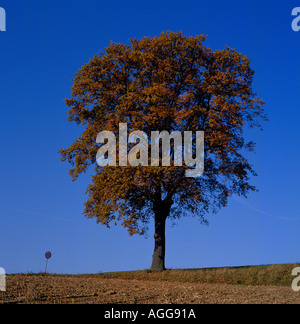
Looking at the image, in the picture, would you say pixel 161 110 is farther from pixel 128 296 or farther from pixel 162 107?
pixel 128 296

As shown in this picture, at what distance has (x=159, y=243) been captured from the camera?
92.0 ft

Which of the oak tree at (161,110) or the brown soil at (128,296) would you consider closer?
the brown soil at (128,296)

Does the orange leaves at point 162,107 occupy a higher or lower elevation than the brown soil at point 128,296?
higher

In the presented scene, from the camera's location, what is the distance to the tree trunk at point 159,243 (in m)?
27.8

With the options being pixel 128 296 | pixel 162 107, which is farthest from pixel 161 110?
pixel 128 296

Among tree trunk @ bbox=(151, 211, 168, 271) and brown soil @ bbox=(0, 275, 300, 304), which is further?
tree trunk @ bbox=(151, 211, 168, 271)

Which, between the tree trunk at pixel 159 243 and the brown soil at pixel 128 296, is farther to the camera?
the tree trunk at pixel 159 243

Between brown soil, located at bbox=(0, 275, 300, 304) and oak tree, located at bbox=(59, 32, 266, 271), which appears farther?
oak tree, located at bbox=(59, 32, 266, 271)

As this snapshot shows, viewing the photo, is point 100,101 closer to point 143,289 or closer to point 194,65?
point 194,65

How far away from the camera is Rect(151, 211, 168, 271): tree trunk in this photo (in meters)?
27.8

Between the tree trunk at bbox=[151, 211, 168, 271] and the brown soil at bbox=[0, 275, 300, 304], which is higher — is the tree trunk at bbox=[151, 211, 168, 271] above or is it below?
above

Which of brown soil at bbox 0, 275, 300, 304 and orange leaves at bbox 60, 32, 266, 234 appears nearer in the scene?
brown soil at bbox 0, 275, 300, 304

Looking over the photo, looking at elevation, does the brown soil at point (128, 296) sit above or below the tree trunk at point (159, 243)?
below

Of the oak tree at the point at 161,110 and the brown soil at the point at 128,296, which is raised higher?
the oak tree at the point at 161,110
